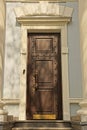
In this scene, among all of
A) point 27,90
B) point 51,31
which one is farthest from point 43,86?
point 51,31

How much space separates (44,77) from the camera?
6.57 meters

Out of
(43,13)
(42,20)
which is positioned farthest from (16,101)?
→ (43,13)

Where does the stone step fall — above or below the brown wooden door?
below

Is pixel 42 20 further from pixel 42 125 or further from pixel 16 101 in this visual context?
pixel 42 125

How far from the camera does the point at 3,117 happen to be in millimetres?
4414

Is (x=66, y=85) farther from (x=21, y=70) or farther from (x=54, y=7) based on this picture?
(x=54, y=7)

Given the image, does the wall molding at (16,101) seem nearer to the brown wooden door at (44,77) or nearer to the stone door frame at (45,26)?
the brown wooden door at (44,77)

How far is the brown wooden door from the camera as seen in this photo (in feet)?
21.1

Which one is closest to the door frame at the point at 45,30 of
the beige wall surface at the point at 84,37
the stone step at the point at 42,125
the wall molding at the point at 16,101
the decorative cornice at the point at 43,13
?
the decorative cornice at the point at 43,13

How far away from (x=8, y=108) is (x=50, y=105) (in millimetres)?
1062

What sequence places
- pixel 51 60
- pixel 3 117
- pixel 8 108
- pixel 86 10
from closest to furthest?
pixel 3 117
pixel 86 10
pixel 8 108
pixel 51 60

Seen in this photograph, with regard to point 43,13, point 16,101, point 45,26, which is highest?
point 43,13

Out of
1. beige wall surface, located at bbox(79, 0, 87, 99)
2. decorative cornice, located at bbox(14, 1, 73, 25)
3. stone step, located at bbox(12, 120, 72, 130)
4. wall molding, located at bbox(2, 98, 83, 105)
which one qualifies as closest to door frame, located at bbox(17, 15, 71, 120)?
decorative cornice, located at bbox(14, 1, 73, 25)

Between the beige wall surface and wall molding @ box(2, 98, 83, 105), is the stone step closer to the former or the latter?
wall molding @ box(2, 98, 83, 105)
